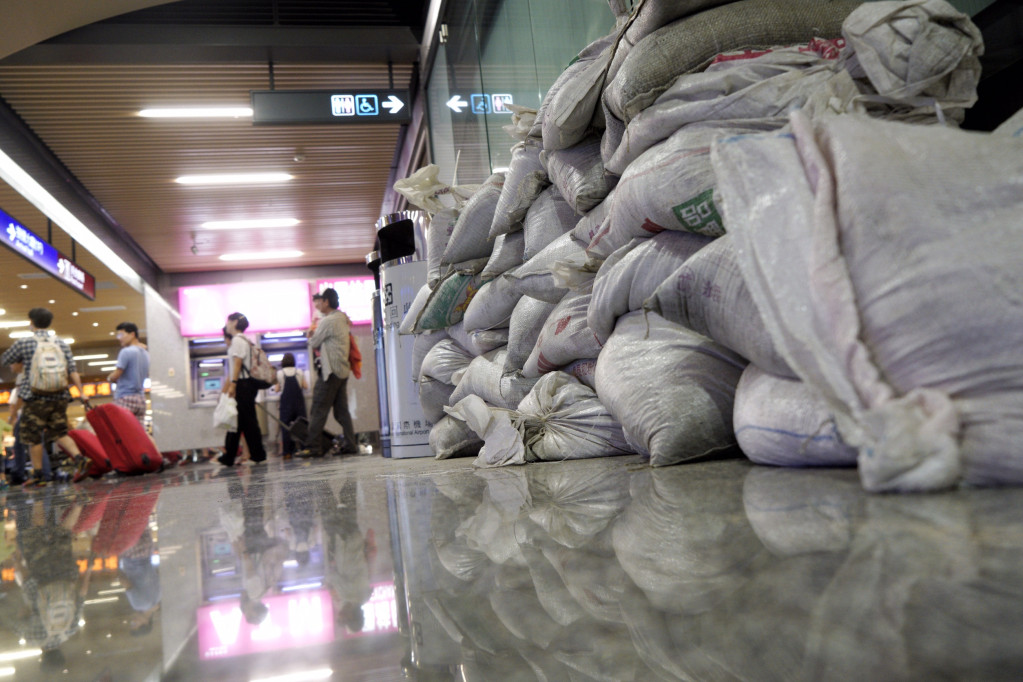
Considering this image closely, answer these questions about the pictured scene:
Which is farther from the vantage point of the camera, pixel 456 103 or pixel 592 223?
pixel 456 103

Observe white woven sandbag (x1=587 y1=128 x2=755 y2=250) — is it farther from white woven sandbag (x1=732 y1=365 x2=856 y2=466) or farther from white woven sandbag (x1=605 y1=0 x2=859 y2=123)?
white woven sandbag (x1=732 y1=365 x2=856 y2=466)

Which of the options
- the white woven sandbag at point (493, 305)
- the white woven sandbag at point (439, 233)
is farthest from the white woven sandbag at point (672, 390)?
the white woven sandbag at point (439, 233)

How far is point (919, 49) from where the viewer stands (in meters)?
1.11

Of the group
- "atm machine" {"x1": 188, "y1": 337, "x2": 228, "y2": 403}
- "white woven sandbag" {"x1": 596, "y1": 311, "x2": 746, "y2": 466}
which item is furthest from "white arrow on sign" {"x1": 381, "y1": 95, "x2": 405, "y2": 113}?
"atm machine" {"x1": 188, "y1": 337, "x2": 228, "y2": 403}

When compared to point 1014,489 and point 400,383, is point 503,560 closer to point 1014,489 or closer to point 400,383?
point 1014,489

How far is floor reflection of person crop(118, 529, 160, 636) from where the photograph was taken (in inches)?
22.0

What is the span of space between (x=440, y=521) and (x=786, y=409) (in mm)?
491

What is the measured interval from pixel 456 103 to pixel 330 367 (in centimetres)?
244

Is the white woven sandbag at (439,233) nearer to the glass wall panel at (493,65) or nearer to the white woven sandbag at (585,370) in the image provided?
the glass wall panel at (493,65)

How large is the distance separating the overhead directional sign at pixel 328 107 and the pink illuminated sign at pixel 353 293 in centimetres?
688

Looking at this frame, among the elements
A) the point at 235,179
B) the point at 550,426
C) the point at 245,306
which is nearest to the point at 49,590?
the point at 550,426

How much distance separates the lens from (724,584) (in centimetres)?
47

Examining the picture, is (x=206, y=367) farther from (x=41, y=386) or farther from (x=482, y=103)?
(x=482, y=103)

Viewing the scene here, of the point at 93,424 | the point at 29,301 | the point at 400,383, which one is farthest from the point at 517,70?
the point at 29,301
